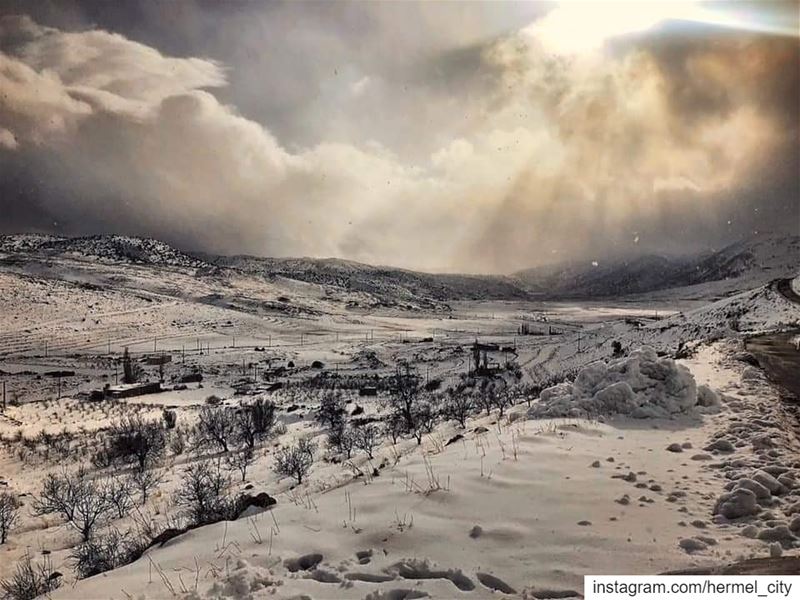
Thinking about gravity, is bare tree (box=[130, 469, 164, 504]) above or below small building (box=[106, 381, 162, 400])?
below

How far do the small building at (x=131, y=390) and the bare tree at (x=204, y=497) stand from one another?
1853cm

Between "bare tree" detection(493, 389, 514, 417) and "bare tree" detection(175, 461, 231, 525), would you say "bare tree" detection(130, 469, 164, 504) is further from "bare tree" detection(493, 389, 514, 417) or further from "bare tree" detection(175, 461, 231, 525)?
"bare tree" detection(493, 389, 514, 417)

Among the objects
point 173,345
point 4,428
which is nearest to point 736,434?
point 4,428

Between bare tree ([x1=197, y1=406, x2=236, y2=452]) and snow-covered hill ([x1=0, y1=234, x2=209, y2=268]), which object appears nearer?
bare tree ([x1=197, y1=406, x2=236, y2=452])

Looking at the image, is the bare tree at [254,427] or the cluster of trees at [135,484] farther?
the bare tree at [254,427]

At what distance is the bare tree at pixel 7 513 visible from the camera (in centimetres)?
1043

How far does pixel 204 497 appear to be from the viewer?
9914 millimetres

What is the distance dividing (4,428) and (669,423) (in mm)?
25762

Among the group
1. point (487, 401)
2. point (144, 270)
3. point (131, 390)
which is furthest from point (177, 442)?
A: point (144, 270)

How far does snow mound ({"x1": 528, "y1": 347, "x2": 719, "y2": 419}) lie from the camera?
8602 millimetres

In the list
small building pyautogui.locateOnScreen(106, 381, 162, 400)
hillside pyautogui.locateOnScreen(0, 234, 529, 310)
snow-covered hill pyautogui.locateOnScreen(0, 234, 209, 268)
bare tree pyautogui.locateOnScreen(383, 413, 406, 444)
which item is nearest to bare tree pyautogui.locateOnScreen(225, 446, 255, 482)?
bare tree pyautogui.locateOnScreen(383, 413, 406, 444)

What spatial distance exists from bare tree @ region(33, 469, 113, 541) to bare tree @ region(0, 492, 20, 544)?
1.46 ft

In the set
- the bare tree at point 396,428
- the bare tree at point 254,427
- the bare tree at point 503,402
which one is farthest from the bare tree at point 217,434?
the bare tree at point 503,402

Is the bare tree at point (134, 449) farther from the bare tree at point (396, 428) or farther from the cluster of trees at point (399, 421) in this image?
the bare tree at point (396, 428)
